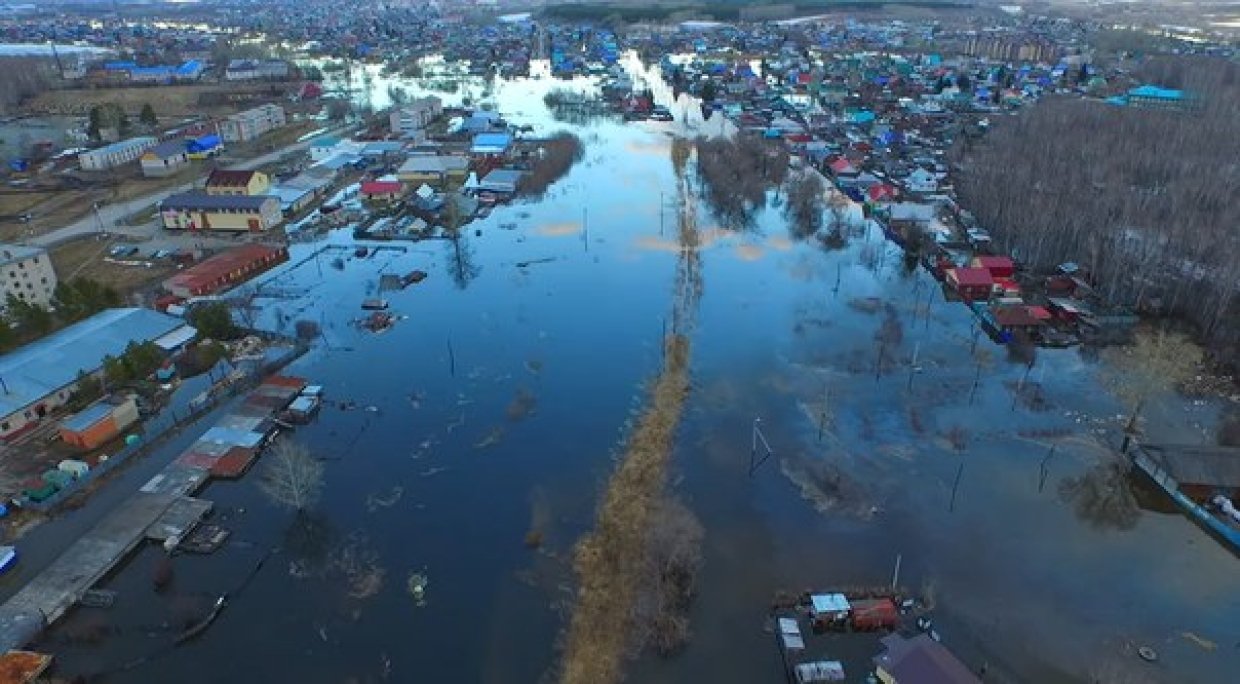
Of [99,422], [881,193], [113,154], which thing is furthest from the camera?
[113,154]

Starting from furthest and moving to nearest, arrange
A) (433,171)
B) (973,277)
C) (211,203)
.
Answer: (433,171)
(211,203)
(973,277)

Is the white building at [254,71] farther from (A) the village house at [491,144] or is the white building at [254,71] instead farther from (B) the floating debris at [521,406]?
(B) the floating debris at [521,406]

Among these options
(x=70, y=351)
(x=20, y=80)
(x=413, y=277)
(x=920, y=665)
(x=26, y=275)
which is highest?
(x=20, y=80)

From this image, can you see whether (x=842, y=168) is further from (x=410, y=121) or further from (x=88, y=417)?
(x=88, y=417)

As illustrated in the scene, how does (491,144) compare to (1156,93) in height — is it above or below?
below

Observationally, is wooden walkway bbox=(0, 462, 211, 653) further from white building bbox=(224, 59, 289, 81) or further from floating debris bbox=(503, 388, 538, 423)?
white building bbox=(224, 59, 289, 81)

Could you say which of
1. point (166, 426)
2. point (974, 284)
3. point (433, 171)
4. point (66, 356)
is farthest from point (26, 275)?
point (974, 284)
